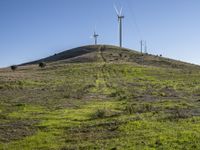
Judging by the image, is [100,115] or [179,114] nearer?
[179,114]

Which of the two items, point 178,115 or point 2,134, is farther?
point 178,115

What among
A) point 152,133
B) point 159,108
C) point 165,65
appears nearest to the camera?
point 152,133

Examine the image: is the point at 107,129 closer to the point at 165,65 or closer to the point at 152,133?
the point at 152,133

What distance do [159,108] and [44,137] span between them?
1498 centimetres

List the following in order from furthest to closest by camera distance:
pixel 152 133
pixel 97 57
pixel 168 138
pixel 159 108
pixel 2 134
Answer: pixel 97 57, pixel 159 108, pixel 2 134, pixel 152 133, pixel 168 138

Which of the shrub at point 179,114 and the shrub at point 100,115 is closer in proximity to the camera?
the shrub at point 179,114

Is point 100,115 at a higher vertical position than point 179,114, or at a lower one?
lower

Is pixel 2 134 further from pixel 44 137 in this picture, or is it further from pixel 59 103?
pixel 59 103

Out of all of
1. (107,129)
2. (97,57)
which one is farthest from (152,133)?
(97,57)

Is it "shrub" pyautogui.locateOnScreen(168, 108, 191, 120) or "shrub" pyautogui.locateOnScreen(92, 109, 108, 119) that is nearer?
"shrub" pyautogui.locateOnScreen(168, 108, 191, 120)

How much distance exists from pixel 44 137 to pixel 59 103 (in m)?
19.5

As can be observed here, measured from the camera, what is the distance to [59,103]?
150ft

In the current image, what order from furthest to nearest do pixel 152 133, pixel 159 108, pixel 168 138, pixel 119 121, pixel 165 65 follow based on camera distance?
pixel 165 65 → pixel 159 108 → pixel 119 121 → pixel 152 133 → pixel 168 138

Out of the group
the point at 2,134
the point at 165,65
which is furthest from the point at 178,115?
the point at 165,65
